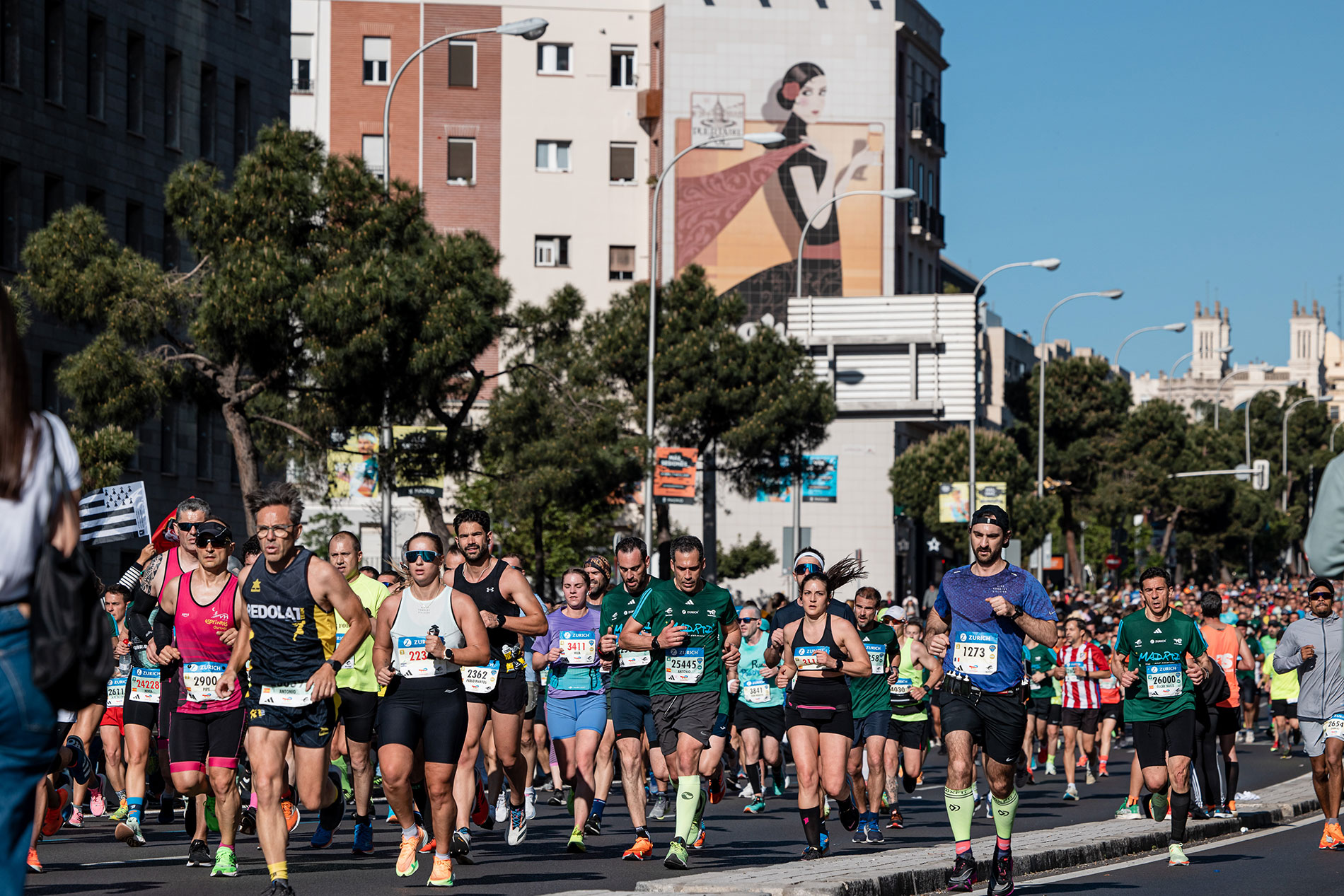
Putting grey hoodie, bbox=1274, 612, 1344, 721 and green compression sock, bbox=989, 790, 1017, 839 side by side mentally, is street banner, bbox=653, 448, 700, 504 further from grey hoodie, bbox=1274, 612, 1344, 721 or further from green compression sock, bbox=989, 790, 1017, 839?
green compression sock, bbox=989, 790, 1017, 839

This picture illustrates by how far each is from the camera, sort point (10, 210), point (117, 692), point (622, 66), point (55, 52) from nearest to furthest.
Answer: point (117, 692) → point (10, 210) → point (55, 52) → point (622, 66)

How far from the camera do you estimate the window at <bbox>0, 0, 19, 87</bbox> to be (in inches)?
1403

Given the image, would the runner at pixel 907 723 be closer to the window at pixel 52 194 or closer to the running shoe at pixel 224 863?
the running shoe at pixel 224 863

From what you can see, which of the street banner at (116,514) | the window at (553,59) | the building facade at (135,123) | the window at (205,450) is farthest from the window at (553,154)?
the street banner at (116,514)

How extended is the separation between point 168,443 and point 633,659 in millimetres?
30823

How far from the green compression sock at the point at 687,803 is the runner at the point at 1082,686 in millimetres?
10617

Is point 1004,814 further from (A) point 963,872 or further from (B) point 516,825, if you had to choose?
(B) point 516,825

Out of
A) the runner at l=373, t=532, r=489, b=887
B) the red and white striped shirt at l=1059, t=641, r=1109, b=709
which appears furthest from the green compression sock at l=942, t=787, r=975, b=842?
the red and white striped shirt at l=1059, t=641, r=1109, b=709

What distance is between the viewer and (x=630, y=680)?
13.6m

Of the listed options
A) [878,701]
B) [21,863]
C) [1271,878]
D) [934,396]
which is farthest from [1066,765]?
[934,396]

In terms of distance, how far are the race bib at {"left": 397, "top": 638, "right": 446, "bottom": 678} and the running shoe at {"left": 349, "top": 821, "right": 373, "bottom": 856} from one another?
2.71 metres

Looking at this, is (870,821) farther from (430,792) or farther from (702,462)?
(702,462)

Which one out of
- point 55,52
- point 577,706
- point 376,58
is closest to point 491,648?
point 577,706

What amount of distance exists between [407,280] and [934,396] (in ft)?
62.8
